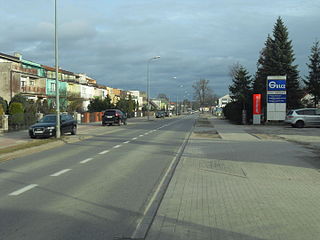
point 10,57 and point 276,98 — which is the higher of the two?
point 10,57

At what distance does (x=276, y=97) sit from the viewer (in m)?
34.4

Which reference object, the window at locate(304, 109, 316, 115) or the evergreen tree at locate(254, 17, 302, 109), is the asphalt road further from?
the evergreen tree at locate(254, 17, 302, 109)

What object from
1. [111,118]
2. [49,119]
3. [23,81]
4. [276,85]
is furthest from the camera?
[23,81]

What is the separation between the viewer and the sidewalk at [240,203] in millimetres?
4961

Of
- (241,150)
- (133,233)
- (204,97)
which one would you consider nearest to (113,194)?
(133,233)

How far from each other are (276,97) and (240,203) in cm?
2968

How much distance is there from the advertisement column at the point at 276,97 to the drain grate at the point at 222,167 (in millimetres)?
23963

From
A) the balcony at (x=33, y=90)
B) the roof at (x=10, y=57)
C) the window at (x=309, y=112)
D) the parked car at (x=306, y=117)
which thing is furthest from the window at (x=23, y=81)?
the window at (x=309, y=112)

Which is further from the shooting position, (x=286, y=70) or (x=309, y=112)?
(x=286, y=70)

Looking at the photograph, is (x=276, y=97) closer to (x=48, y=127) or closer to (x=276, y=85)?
(x=276, y=85)

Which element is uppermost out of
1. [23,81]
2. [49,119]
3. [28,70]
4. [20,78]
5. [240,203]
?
[28,70]

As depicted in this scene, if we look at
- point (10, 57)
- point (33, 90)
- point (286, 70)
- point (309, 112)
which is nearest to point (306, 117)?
point (309, 112)

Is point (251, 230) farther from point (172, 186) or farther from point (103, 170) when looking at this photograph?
point (103, 170)

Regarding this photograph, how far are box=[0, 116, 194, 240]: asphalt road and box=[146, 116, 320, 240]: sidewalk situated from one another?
62cm
